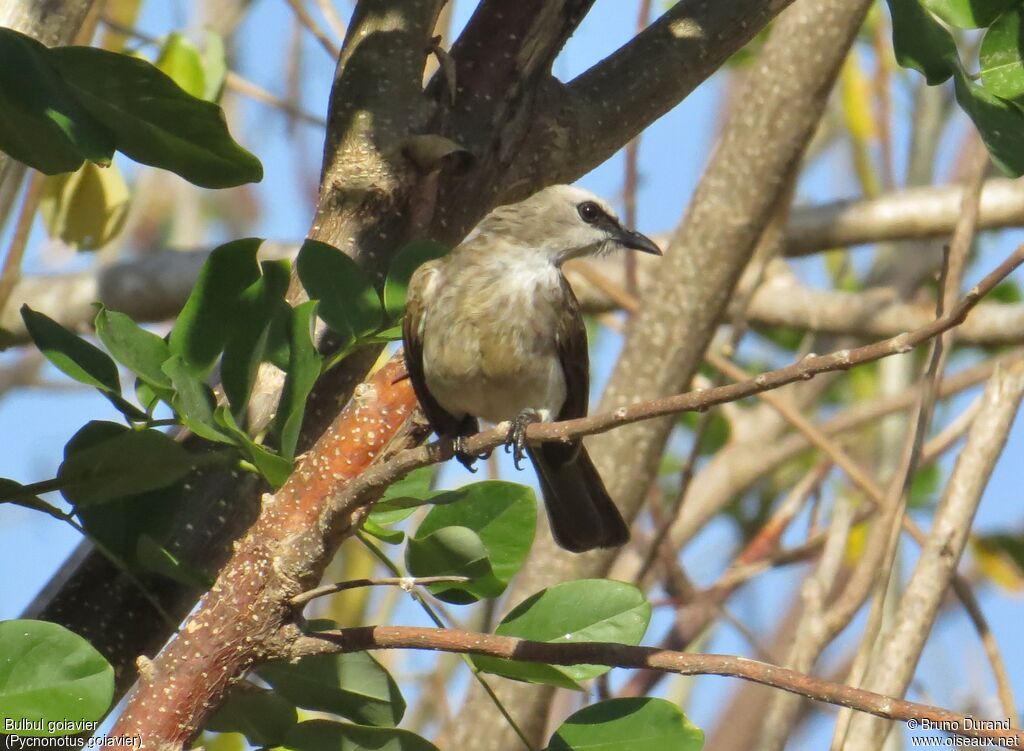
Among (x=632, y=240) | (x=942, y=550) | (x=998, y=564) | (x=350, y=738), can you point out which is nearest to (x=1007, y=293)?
(x=998, y=564)

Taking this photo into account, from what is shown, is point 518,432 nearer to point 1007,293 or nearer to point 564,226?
point 564,226

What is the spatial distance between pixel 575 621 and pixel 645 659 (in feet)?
1.17

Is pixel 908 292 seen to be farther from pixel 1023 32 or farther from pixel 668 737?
pixel 668 737

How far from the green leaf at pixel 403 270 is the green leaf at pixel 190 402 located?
33cm

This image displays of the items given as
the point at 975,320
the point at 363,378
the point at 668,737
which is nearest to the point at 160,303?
the point at 363,378

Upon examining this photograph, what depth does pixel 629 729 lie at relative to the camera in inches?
67.1

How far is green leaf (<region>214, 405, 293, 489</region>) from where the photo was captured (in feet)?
5.34

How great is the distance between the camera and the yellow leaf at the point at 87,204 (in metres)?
2.82

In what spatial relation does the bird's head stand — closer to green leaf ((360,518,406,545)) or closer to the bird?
the bird

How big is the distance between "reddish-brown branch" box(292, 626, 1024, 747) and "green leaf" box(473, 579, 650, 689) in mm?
271

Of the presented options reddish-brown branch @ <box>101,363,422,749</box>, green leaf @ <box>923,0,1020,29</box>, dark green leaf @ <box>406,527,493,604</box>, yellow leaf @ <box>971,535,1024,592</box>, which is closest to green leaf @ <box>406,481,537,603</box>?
dark green leaf @ <box>406,527,493,604</box>

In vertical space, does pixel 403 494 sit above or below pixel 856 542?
below

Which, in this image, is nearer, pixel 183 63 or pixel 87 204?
pixel 87 204

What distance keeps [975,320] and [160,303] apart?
2853 millimetres
